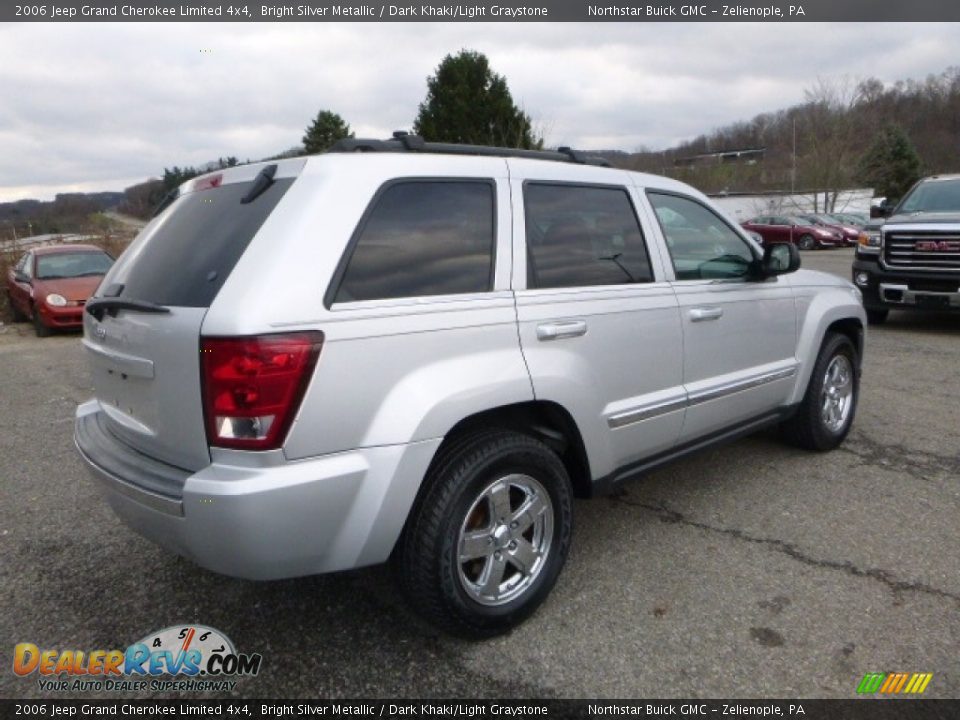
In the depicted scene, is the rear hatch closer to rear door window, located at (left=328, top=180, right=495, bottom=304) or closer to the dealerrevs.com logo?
rear door window, located at (left=328, top=180, right=495, bottom=304)

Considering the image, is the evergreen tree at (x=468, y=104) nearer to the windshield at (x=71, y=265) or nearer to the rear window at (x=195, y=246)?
the windshield at (x=71, y=265)

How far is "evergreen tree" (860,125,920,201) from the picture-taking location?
5194cm

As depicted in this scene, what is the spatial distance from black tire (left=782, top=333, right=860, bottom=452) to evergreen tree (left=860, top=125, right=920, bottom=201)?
5494 cm

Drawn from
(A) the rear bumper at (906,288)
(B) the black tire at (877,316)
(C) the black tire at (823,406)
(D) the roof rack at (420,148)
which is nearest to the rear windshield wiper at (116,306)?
(D) the roof rack at (420,148)

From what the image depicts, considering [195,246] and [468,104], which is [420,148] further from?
[468,104]

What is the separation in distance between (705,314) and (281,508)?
91.4 inches

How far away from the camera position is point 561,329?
9.22 ft

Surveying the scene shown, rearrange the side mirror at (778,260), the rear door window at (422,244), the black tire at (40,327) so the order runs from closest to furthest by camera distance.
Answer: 1. the rear door window at (422,244)
2. the side mirror at (778,260)
3. the black tire at (40,327)

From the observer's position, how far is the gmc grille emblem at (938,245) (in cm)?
809

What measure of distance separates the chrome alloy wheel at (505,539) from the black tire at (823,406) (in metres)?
2.39

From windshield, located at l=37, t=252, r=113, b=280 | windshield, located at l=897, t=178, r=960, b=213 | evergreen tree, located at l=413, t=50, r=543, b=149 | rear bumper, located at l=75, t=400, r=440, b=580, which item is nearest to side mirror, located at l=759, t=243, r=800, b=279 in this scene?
rear bumper, located at l=75, t=400, r=440, b=580

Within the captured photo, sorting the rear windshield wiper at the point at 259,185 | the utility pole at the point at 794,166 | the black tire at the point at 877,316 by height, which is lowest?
the black tire at the point at 877,316

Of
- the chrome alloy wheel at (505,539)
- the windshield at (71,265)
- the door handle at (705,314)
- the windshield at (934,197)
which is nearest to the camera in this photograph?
the chrome alloy wheel at (505,539)

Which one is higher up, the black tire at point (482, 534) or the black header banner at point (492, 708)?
the black tire at point (482, 534)
